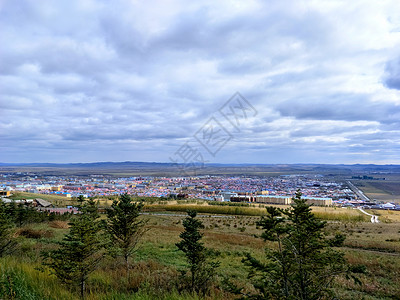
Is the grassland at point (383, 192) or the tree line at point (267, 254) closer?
the tree line at point (267, 254)

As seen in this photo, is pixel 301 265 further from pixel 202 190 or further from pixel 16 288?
pixel 202 190

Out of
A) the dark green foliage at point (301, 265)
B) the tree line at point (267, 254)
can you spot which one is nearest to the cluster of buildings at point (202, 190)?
the tree line at point (267, 254)

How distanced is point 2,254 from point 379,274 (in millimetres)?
13831

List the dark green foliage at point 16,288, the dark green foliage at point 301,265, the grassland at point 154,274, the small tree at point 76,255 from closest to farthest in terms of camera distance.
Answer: the dark green foliage at point 301,265, the dark green foliage at point 16,288, the grassland at point 154,274, the small tree at point 76,255

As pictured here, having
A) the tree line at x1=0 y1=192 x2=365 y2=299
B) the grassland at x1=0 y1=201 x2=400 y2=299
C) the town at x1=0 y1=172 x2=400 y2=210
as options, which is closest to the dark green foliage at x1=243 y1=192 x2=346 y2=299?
the tree line at x1=0 y1=192 x2=365 y2=299

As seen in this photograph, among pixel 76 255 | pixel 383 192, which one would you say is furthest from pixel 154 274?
pixel 383 192

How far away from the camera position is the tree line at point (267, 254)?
3562 mm

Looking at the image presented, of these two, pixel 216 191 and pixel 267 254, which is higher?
pixel 267 254

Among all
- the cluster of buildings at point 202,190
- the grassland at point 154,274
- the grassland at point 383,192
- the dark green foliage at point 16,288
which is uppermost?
the dark green foliage at point 16,288

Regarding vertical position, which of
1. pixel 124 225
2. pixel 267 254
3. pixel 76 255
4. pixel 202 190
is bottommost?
pixel 202 190

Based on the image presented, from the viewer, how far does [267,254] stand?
12.9 feet

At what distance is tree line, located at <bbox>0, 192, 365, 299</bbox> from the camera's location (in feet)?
11.7

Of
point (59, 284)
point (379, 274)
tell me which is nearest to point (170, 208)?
point (379, 274)

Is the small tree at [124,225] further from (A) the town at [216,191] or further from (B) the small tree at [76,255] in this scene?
(A) the town at [216,191]
